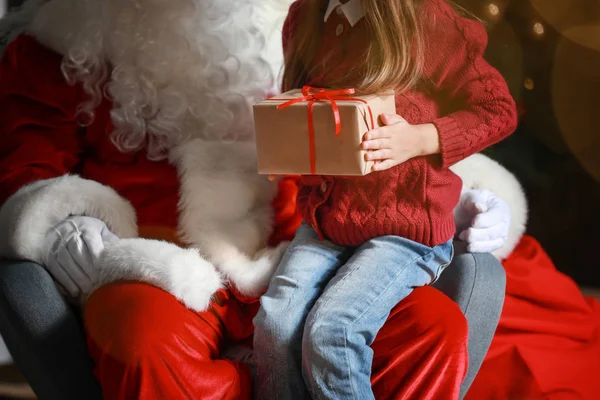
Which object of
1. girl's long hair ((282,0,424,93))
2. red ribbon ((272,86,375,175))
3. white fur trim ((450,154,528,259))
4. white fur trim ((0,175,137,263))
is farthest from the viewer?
white fur trim ((450,154,528,259))

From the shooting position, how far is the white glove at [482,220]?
136 cm

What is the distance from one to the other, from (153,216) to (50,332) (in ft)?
1.22

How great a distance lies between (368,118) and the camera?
1.03 meters

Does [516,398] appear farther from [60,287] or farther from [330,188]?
[60,287]

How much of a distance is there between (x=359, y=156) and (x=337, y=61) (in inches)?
11.4

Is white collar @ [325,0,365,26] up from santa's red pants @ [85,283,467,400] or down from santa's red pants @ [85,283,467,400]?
up

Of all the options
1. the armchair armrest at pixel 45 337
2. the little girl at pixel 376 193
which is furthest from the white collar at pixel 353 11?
the armchair armrest at pixel 45 337

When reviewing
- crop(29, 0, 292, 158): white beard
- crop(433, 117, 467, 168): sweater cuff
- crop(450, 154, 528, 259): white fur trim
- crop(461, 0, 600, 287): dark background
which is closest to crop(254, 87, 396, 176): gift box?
crop(433, 117, 467, 168): sweater cuff

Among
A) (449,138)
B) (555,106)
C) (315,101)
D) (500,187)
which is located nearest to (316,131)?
(315,101)

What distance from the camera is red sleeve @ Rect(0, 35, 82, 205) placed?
1.39 metres

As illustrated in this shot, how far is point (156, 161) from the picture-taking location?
1462mm

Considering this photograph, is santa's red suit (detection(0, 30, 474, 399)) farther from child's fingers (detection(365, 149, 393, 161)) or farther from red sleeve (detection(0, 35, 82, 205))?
child's fingers (detection(365, 149, 393, 161))

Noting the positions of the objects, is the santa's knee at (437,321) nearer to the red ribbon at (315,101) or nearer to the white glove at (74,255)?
the red ribbon at (315,101)

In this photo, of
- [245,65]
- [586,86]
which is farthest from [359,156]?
[586,86]
